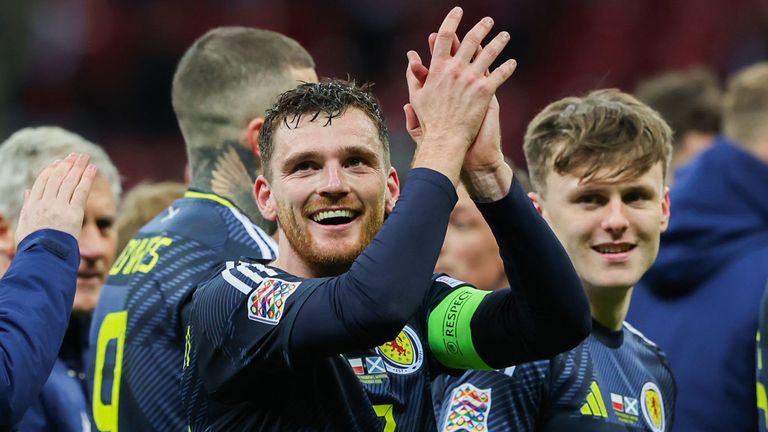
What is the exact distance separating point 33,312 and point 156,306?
1.07 m

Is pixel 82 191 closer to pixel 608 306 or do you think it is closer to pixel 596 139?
pixel 596 139

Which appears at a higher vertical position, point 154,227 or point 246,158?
point 246,158

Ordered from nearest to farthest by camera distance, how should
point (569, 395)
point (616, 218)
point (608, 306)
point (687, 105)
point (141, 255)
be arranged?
point (569, 395) < point (616, 218) < point (608, 306) < point (141, 255) < point (687, 105)

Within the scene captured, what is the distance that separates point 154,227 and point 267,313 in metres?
1.53

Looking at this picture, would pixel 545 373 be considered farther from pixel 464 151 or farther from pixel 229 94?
pixel 229 94

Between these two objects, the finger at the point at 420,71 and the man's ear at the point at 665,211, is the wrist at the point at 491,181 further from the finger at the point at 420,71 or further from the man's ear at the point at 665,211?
the man's ear at the point at 665,211

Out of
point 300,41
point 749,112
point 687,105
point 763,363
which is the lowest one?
point 763,363

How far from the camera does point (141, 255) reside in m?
4.41

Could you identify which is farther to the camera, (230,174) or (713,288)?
(713,288)

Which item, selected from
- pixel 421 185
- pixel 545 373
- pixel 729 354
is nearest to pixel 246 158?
pixel 545 373

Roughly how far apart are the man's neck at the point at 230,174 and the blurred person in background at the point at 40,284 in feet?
3.81

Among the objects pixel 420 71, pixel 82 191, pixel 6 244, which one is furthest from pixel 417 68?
pixel 6 244

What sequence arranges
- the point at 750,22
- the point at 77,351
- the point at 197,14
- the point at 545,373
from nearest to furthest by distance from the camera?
1. the point at 545,373
2. the point at 77,351
3. the point at 750,22
4. the point at 197,14

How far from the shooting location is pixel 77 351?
5.09m
